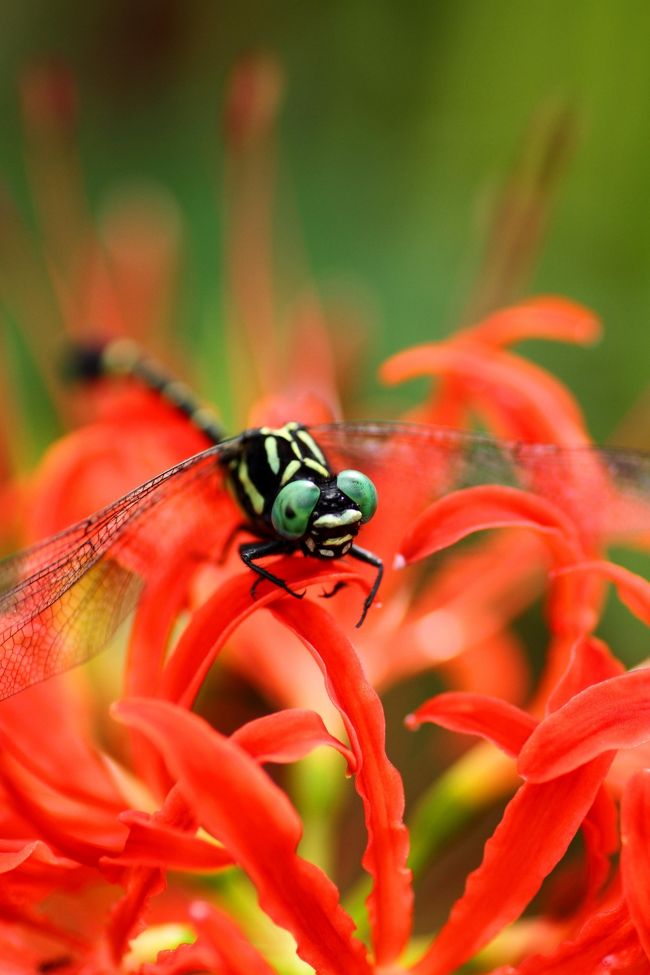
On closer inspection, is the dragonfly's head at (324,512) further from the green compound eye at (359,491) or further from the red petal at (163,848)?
the red petal at (163,848)

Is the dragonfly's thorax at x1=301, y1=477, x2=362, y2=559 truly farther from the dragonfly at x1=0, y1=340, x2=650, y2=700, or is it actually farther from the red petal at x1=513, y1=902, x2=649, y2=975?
the red petal at x1=513, y1=902, x2=649, y2=975

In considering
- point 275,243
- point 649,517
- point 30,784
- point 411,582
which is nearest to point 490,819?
point 411,582

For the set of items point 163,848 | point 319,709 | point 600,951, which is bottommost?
point 319,709

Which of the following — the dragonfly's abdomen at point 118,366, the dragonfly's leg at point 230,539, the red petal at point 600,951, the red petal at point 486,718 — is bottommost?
the red petal at point 600,951

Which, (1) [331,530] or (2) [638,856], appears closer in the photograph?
(2) [638,856]

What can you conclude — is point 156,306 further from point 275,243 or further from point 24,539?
point 24,539

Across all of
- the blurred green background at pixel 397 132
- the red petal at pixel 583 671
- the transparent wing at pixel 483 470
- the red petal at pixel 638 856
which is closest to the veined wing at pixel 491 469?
the transparent wing at pixel 483 470

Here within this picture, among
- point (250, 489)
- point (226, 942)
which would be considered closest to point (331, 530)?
point (250, 489)

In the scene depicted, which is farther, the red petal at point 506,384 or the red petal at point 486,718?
the red petal at point 506,384

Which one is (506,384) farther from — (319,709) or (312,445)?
(319,709)

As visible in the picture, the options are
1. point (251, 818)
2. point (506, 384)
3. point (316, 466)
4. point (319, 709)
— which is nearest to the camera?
point (251, 818)
